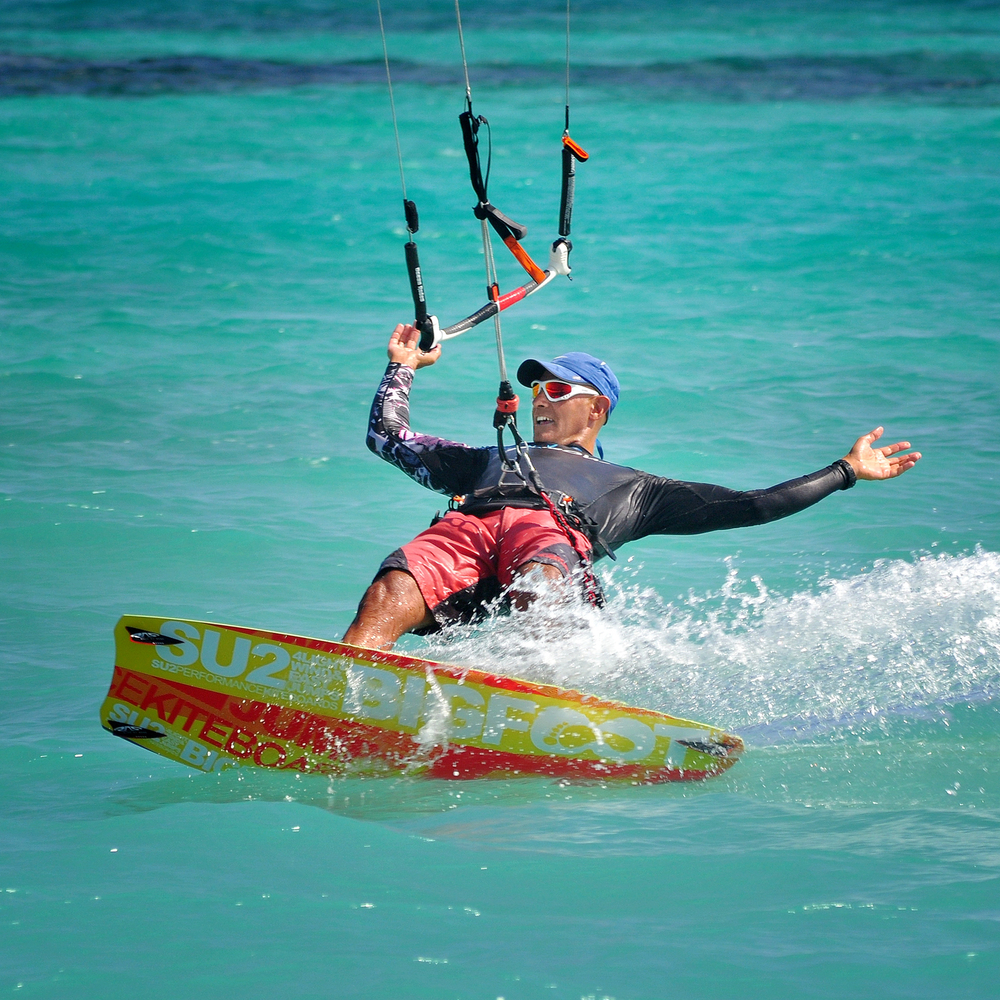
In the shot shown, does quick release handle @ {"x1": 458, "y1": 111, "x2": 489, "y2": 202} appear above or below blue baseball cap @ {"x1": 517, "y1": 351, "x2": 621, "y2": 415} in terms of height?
above

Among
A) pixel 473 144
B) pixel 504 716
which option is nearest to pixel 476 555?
pixel 504 716

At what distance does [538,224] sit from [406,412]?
1092 centimetres

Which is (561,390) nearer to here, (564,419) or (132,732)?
(564,419)

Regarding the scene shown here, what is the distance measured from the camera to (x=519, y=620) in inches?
163

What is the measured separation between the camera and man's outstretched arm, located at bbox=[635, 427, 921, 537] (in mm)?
4488

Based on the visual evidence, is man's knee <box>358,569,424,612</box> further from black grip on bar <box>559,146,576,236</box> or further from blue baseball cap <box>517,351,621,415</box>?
black grip on bar <box>559,146,576,236</box>

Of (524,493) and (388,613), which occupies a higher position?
(524,493)

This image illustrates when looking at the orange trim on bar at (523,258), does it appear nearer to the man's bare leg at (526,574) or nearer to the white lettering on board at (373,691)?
the man's bare leg at (526,574)

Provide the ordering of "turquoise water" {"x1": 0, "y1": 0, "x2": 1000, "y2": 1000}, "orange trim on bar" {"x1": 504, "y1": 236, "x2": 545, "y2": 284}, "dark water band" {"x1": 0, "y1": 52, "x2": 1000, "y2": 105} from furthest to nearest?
"dark water band" {"x1": 0, "y1": 52, "x2": 1000, "y2": 105} → "orange trim on bar" {"x1": 504, "y1": 236, "x2": 545, "y2": 284} → "turquoise water" {"x1": 0, "y1": 0, "x2": 1000, "y2": 1000}

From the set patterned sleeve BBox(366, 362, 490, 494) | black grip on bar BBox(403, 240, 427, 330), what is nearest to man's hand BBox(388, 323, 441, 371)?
black grip on bar BBox(403, 240, 427, 330)

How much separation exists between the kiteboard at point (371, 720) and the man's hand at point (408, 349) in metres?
1.59

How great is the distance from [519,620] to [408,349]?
4.60ft

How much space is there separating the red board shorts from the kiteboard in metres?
0.51

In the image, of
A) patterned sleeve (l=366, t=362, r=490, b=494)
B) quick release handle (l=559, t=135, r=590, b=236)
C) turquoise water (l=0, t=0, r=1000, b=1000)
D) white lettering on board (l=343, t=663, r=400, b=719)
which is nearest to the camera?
turquoise water (l=0, t=0, r=1000, b=1000)
